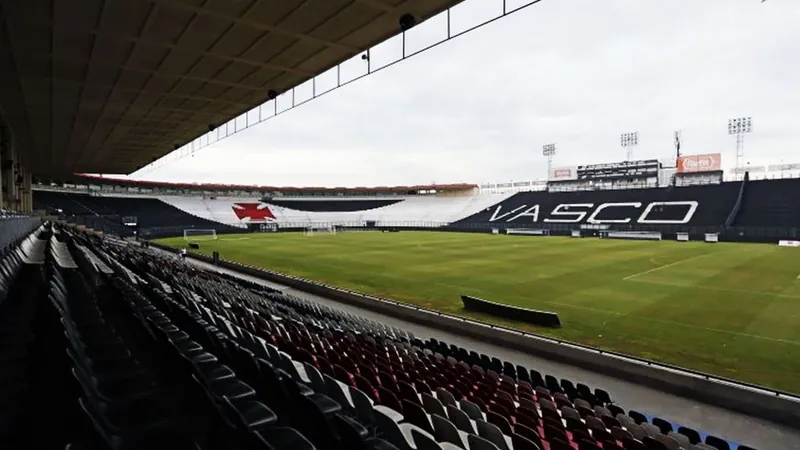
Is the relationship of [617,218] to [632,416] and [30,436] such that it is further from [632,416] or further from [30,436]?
[30,436]

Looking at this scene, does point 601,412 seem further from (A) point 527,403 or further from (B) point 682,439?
(A) point 527,403

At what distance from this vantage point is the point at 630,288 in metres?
19.6

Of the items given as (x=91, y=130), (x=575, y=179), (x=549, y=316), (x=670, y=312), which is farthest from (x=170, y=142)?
(x=575, y=179)

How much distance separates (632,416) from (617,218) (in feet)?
174

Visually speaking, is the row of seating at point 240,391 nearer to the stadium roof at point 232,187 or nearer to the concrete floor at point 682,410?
the concrete floor at point 682,410

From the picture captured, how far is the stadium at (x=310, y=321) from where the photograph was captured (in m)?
3.76

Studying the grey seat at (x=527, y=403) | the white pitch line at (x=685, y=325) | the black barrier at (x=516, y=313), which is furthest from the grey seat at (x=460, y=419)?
the white pitch line at (x=685, y=325)

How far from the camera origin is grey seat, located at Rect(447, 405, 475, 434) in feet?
16.4

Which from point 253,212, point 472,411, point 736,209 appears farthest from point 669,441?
point 253,212

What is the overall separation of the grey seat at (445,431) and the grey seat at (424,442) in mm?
697

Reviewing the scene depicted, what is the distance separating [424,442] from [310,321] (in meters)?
8.12

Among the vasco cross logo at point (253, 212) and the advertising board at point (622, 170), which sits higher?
the advertising board at point (622, 170)

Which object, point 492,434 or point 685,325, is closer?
point 492,434

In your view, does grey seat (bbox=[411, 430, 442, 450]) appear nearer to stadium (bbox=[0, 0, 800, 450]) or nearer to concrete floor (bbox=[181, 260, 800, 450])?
stadium (bbox=[0, 0, 800, 450])
